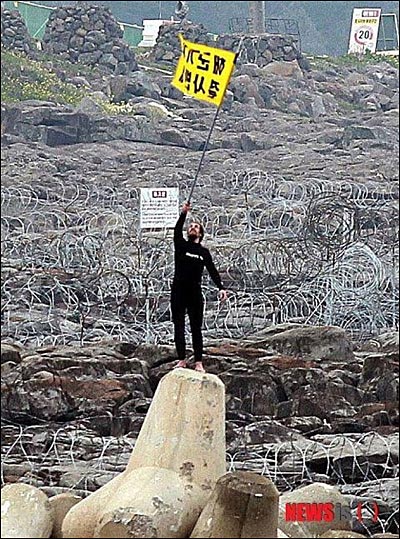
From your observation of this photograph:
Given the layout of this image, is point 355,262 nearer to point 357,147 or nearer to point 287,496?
point 357,147

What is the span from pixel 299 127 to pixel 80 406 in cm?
125

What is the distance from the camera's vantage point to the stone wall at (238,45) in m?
3.56

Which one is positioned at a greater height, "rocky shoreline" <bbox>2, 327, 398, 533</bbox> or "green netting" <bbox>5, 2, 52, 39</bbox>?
"green netting" <bbox>5, 2, 52, 39</bbox>

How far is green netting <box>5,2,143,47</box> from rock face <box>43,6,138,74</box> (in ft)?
0.08

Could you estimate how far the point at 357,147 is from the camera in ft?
12.1

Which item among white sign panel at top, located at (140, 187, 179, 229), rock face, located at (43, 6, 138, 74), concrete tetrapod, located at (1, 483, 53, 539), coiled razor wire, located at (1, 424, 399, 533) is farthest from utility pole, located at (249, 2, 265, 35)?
concrete tetrapod, located at (1, 483, 53, 539)

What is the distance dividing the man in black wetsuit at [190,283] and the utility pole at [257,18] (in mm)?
706

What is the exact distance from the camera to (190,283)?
334 centimetres

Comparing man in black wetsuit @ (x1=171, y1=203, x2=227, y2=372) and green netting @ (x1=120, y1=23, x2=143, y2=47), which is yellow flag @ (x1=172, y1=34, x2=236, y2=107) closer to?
green netting @ (x1=120, y1=23, x2=143, y2=47)

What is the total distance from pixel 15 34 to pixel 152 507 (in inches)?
69.1

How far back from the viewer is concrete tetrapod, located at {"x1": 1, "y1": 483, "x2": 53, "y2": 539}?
277 centimetres

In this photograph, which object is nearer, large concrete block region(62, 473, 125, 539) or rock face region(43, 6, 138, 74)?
large concrete block region(62, 473, 125, 539)

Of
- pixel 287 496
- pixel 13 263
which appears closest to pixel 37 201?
pixel 13 263

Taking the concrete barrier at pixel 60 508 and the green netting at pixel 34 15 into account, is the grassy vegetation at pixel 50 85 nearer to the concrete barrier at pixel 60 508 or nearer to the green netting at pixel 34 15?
the green netting at pixel 34 15
